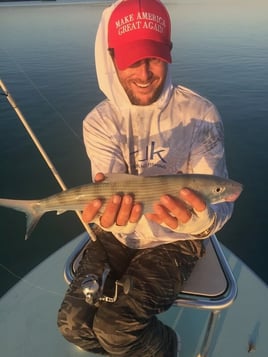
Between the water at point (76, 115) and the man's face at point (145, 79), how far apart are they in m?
3.82

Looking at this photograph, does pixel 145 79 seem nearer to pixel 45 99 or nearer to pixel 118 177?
pixel 118 177

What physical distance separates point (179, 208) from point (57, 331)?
211cm

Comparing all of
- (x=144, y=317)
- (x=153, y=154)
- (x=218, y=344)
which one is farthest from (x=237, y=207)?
(x=144, y=317)

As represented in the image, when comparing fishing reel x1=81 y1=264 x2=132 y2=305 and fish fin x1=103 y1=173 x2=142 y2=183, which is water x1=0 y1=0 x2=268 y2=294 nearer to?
fishing reel x1=81 y1=264 x2=132 y2=305

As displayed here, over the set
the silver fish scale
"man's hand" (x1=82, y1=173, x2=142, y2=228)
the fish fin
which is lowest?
"man's hand" (x1=82, y1=173, x2=142, y2=228)

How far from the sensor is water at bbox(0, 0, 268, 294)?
632cm

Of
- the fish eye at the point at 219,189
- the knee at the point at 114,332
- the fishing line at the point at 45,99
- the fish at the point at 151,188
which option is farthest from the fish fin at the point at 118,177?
the fishing line at the point at 45,99

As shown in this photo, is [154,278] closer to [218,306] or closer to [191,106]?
[218,306]

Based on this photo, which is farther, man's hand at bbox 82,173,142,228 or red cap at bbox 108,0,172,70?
red cap at bbox 108,0,172,70

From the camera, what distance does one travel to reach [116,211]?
8.26 feet

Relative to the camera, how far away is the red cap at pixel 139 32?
113 inches

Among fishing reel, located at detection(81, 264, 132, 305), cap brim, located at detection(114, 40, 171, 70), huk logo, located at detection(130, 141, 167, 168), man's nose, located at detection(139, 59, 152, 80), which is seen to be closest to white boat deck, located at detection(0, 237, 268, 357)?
fishing reel, located at detection(81, 264, 132, 305)

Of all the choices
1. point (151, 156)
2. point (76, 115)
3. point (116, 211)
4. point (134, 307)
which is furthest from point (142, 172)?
point (76, 115)

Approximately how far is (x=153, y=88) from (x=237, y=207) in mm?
4620
